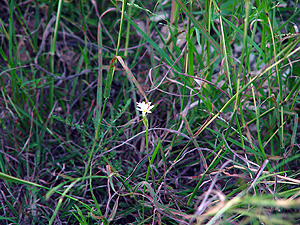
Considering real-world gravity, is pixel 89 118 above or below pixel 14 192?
above

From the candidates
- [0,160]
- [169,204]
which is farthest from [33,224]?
[169,204]

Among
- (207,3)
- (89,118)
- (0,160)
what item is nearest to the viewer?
(207,3)

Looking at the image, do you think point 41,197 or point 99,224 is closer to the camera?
point 99,224

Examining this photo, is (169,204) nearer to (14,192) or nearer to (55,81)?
(14,192)

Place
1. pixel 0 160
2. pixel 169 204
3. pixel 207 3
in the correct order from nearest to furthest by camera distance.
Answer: pixel 207 3 → pixel 169 204 → pixel 0 160

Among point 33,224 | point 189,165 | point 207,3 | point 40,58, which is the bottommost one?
point 33,224

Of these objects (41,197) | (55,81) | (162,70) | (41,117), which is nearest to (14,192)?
(41,197)
